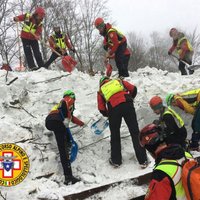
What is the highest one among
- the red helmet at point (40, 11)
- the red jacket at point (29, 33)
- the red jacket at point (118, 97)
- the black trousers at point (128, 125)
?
the red helmet at point (40, 11)

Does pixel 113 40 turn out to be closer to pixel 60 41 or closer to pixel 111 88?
pixel 60 41

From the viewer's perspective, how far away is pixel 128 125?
24.5 ft

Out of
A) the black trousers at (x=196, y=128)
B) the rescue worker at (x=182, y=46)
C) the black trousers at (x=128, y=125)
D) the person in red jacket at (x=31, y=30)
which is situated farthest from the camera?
the rescue worker at (x=182, y=46)

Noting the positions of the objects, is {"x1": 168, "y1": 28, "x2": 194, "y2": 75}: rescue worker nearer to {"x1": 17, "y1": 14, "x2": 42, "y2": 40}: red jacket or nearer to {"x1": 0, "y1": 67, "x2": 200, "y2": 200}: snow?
{"x1": 0, "y1": 67, "x2": 200, "y2": 200}: snow

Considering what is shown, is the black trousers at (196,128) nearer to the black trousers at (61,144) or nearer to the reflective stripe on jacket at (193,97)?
the reflective stripe on jacket at (193,97)

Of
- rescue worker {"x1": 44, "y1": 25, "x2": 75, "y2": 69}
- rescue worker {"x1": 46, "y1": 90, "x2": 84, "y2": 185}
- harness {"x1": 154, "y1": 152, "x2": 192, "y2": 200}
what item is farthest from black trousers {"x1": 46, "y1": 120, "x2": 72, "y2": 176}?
rescue worker {"x1": 44, "y1": 25, "x2": 75, "y2": 69}

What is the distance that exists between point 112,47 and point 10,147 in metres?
5.37

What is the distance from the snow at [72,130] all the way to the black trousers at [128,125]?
285mm

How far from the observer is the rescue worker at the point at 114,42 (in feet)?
31.5

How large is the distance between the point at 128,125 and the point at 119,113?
303 millimetres

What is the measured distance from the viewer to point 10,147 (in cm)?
512

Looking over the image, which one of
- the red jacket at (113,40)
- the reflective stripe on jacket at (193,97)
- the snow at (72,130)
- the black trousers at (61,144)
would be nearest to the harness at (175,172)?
the snow at (72,130)

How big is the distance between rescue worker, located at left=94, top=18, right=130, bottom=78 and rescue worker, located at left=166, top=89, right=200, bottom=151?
206 centimetres

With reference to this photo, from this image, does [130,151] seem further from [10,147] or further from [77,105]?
[10,147]
